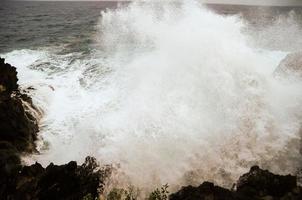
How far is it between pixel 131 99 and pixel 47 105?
15.3 ft

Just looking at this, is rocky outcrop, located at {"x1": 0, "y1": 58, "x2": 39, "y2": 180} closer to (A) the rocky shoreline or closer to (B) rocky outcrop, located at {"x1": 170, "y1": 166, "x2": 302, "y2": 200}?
(A) the rocky shoreline

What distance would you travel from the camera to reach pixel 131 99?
629 inches

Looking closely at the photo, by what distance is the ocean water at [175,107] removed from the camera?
1103 cm

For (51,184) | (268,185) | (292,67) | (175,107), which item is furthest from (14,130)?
(292,67)

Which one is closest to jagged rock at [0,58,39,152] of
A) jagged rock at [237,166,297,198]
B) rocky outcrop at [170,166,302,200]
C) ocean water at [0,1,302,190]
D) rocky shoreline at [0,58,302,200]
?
ocean water at [0,1,302,190]

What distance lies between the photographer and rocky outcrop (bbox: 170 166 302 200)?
22.7 ft

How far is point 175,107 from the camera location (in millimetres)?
14609

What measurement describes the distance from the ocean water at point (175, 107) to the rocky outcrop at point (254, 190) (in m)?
2.25

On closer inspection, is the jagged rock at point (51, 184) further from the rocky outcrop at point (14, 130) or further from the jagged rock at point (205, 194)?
the jagged rock at point (205, 194)

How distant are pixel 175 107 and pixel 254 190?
24.8 ft

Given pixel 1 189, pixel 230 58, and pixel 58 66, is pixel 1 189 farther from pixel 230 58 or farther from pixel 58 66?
pixel 58 66

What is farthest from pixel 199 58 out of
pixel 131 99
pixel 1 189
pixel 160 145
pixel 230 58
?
pixel 1 189

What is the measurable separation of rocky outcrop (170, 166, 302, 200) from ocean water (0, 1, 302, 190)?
2.25 meters

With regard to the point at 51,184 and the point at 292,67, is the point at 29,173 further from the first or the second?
the point at 292,67
